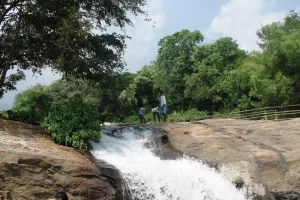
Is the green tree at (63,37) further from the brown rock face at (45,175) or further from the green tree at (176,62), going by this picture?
the green tree at (176,62)

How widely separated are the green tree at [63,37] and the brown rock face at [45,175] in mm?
3884

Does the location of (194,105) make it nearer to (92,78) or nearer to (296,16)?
(296,16)

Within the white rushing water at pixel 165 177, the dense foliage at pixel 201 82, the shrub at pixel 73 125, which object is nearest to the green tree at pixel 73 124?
the shrub at pixel 73 125

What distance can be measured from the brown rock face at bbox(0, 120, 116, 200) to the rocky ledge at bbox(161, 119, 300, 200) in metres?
4.69

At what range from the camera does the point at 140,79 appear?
50.2 meters

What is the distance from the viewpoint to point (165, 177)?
12695 millimetres

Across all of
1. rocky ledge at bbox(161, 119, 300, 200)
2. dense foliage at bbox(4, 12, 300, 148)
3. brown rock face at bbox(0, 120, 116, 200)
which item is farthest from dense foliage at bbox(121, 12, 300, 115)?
brown rock face at bbox(0, 120, 116, 200)

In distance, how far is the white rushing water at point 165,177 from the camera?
12.2 meters

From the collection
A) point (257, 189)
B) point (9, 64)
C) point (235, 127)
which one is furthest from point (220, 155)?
point (9, 64)

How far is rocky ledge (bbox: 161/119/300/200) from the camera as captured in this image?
13055 mm

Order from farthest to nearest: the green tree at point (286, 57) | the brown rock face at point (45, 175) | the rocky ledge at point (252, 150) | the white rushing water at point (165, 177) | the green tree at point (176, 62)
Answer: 1. the green tree at point (176, 62)
2. the green tree at point (286, 57)
3. the rocky ledge at point (252, 150)
4. the white rushing water at point (165, 177)
5. the brown rock face at point (45, 175)

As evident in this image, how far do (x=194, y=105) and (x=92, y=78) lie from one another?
3094cm

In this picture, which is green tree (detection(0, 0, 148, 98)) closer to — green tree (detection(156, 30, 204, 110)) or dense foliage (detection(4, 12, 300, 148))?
dense foliage (detection(4, 12, 300, 148))

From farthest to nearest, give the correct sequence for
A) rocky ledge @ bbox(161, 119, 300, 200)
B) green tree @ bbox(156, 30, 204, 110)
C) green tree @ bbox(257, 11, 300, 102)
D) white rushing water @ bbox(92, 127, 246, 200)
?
green tree @ bbox(156, 30, 204, 110), green tree @ bbox(257, 11, 300, 102), rocky ledge @ bbox(161, 119, 300, 200), white rushing water @ bbox(92, 127, 246, 200)
